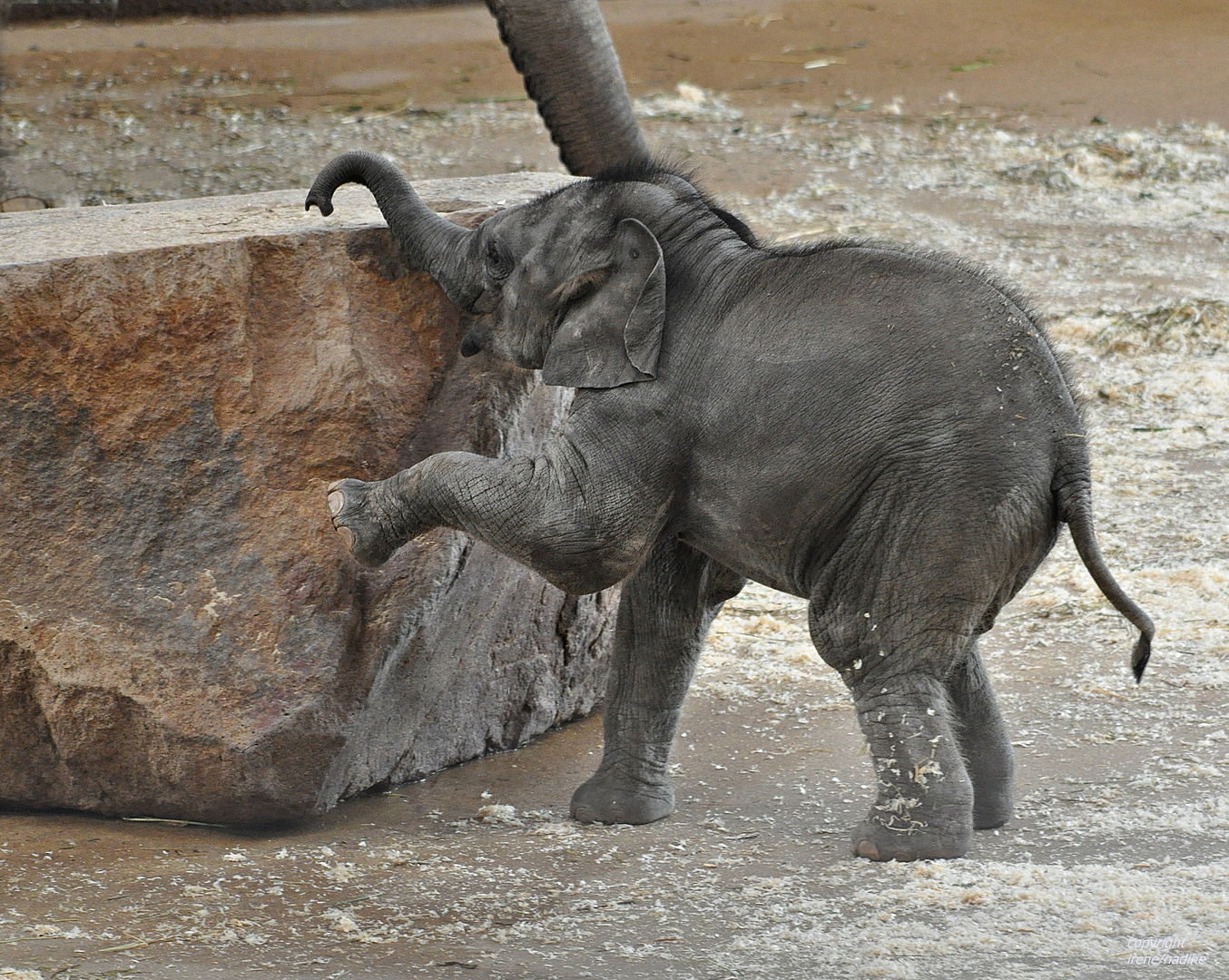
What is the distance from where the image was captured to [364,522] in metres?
3.31

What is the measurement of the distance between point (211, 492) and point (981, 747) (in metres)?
1.70

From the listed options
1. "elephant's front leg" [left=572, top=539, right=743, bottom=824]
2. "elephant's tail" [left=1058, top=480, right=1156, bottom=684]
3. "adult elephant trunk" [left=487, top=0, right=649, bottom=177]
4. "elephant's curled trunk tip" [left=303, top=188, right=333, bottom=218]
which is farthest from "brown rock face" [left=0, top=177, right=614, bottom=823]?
"adult elephant trunk" [left=487, top=0, right=649, bottom=177]

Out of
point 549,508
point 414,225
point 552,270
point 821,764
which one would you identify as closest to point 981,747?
point 821,764

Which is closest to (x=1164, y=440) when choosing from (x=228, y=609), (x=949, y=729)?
(x=949, y=729)

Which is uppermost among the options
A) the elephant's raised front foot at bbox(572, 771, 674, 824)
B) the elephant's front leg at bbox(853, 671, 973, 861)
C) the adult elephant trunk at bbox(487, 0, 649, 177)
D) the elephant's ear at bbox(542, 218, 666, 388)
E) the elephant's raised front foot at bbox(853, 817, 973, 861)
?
the adult elephant trunk at bbox(487, 0, 649, 177)

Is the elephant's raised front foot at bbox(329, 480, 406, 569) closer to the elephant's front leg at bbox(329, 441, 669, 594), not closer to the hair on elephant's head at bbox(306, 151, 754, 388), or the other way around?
the elephant's front leg at bbox(329, 441, 669, 594)

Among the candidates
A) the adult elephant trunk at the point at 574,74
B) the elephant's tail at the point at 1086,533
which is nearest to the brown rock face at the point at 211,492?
the elephant's tail at the point at 1086,533

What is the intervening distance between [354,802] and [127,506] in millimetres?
836

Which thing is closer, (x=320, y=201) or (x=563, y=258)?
(x=563, y=258)

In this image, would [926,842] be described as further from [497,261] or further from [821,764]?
[497,261]

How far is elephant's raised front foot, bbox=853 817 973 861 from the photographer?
10.5 ft

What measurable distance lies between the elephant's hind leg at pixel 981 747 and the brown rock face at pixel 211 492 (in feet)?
3.68

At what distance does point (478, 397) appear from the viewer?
3.57 m

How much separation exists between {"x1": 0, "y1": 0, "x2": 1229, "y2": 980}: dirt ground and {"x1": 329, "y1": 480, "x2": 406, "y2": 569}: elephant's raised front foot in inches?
24.6
